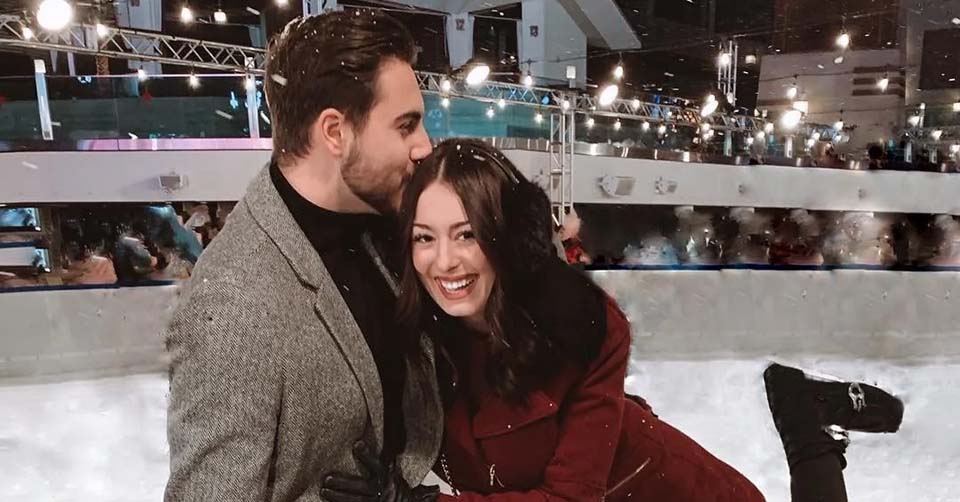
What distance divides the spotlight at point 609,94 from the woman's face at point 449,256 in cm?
→ 139

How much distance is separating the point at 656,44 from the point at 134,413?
107 inches

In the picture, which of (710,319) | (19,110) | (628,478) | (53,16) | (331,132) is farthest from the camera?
(710,319)

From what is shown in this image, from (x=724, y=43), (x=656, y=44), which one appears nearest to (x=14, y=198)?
(x=656, y=44)

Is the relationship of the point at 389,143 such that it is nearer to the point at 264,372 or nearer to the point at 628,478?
the point at 264,372

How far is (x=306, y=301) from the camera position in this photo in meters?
0.73

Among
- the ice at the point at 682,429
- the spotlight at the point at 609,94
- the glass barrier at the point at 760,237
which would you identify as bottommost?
the ice at the point at 682,429

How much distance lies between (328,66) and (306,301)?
288 millimetres

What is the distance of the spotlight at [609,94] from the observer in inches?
78.9

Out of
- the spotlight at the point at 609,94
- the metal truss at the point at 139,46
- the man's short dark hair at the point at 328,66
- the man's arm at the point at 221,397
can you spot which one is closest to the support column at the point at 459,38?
the spotlight at the point at 609,94

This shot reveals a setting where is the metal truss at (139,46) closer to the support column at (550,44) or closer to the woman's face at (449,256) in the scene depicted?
the support column at (550,44)

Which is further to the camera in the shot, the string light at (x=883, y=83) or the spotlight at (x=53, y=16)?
the spotlight at (x=53, y=16)

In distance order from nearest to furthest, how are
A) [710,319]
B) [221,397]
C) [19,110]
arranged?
[221,397] < [19,110] < [710,319]

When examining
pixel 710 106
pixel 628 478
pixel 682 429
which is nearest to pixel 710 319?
pixel 682 429

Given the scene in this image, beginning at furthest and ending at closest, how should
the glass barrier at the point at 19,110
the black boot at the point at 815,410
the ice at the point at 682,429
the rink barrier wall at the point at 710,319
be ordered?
the rink barrier wall at the point at 710,319
the glass barrier at the point at 19,110
the ice at the point at 682,429
the black boot at the point at 815,410
